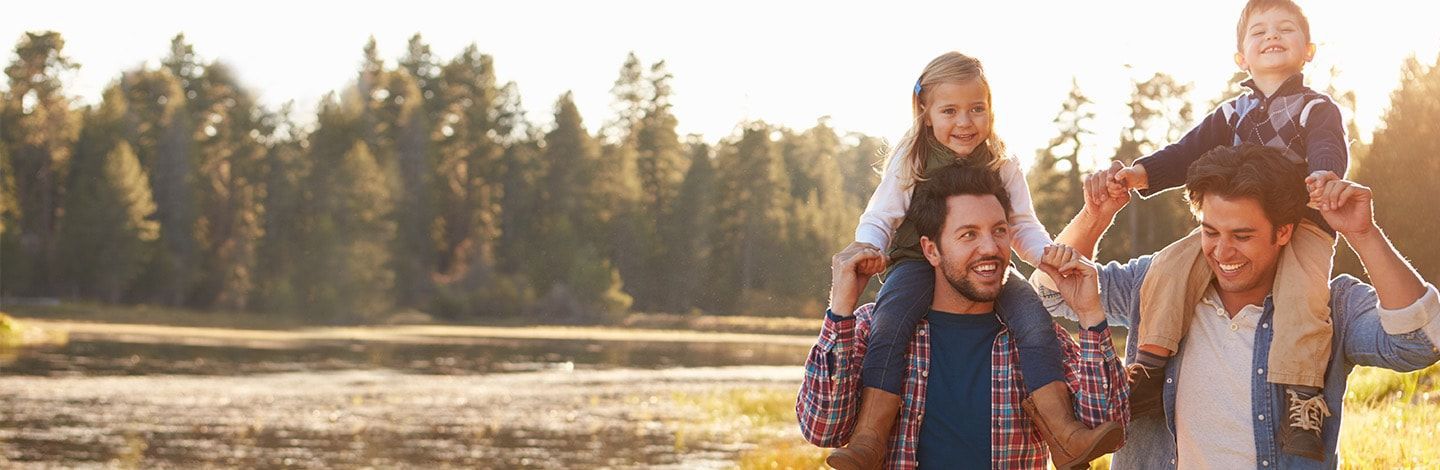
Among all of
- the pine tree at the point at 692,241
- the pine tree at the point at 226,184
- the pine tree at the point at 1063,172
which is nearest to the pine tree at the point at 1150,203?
the pine tree at the point at 1063,172

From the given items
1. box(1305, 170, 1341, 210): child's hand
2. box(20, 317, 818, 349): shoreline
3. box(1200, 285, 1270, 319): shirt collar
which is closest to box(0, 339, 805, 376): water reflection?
box(20, 317, 818, 349): shoreline

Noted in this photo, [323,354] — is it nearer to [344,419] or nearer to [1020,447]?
[344,419]

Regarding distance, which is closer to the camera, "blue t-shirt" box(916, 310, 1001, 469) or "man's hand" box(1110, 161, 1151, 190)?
"blue t-shirt" box(916, 310, 1001, 469)

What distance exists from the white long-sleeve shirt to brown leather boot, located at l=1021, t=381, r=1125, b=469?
361 millimetres

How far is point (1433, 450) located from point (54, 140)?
6412 cm

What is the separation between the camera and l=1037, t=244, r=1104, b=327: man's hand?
3.33 meters

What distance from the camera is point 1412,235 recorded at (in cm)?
1986

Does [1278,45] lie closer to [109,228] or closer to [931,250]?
[931,250]

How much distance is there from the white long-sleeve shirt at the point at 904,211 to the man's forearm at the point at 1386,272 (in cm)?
73

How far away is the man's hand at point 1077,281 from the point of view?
333 cm

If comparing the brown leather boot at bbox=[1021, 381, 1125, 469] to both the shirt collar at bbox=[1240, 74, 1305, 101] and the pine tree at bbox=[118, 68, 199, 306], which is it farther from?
the pine tree at bbox=[118, 68, 199, 306]

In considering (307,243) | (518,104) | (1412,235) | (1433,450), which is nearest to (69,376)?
(1412,235)

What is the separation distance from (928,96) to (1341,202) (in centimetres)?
128

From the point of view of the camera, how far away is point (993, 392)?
3.39 m
